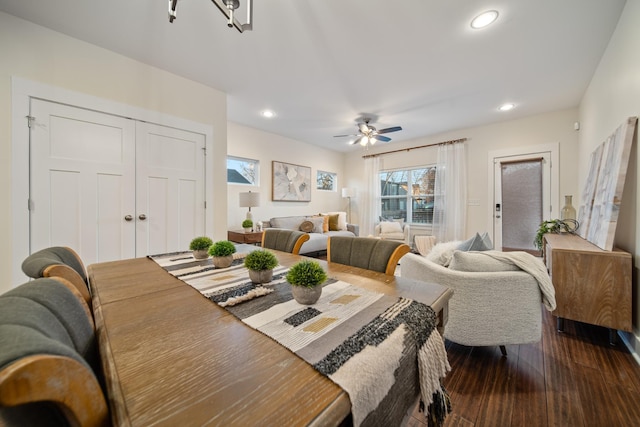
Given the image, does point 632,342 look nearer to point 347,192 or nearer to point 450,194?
point 450,194

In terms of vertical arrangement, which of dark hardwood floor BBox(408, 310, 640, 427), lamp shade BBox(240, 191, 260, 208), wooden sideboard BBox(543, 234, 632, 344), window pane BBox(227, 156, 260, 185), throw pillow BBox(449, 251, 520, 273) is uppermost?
window pane BBox(227, 156, 260, 185)

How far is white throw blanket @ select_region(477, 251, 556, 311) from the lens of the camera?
1.50 m

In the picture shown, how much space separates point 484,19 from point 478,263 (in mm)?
1951

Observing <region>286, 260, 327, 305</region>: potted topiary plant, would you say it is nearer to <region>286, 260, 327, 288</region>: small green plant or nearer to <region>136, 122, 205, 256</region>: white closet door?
<region>286, 260, 327, 288</region>: small green plant

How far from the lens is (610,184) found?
2.05 metres

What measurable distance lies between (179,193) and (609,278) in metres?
4.11

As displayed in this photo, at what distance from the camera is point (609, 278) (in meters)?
1.82

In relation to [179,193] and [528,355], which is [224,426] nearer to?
[528,355]

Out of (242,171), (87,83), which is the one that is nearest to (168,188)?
(87,83)

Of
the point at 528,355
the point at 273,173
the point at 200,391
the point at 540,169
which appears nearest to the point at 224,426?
the point at 200,391

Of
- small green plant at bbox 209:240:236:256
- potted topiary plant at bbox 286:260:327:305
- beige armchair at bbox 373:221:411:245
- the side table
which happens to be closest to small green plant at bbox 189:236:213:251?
small green plant at bbox 209:240:236:256

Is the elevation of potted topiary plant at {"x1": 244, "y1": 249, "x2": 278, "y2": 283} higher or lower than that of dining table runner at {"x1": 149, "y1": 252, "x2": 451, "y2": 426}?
higher

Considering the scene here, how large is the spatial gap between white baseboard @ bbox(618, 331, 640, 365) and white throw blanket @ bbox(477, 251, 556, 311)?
749 millimetres

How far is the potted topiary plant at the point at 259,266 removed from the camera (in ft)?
3.29
